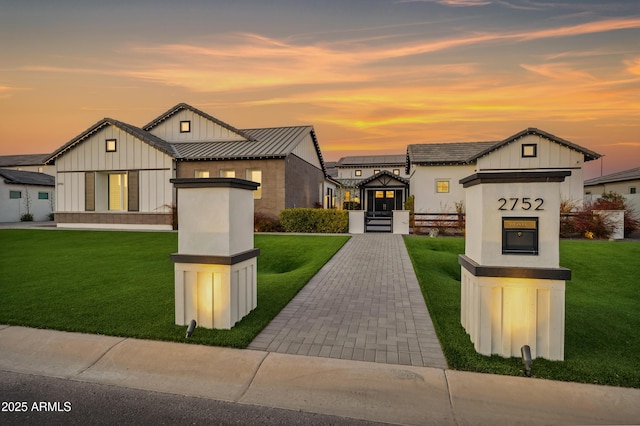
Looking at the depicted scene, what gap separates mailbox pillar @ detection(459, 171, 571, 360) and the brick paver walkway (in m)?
0.86

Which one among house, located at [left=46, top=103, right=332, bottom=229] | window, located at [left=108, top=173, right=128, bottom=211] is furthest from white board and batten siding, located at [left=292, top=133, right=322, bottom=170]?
window, located at [left=108, top=173, right=128, bottom=211]

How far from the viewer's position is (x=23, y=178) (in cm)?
3073

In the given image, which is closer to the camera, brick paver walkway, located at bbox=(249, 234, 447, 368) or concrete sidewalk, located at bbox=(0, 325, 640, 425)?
concrete sidewalk, located at bbox=(0, 325, 640, 425)

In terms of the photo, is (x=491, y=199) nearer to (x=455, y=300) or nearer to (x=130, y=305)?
(x=455, y=300)

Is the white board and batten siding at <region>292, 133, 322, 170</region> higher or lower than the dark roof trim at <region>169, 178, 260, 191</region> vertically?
higher

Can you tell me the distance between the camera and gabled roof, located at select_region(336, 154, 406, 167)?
5084cm

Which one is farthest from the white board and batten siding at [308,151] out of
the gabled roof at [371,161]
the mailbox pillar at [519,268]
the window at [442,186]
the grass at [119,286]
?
the gabled roof at [371,161]

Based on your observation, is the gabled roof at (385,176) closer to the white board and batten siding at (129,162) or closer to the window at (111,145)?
the white board and batten siding at (129,162)

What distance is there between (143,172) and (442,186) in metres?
21.4

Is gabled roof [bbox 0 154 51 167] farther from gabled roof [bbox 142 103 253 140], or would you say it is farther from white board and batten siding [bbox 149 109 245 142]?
white board and batten siding [bbox 149 109 245 142]

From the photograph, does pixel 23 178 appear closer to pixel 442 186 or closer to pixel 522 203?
pixel 442 186

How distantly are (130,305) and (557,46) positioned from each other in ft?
54.9

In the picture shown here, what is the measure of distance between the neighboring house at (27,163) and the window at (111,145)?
3232 cm

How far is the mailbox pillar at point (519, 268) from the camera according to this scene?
374 cm
